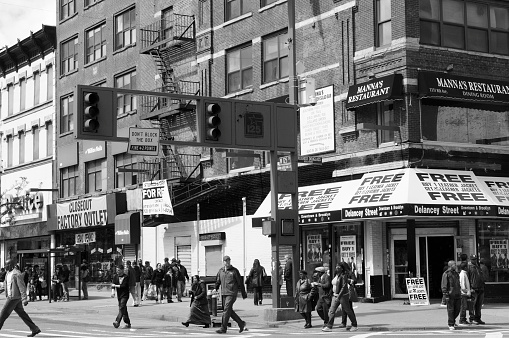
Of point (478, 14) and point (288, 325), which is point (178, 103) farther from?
point (288, 325)

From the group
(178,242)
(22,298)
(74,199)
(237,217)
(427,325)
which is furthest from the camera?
(74,199)

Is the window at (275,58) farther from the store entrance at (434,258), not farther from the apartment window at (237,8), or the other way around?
the store entrance at (434,258)

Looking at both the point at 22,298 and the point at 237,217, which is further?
the point at 237,217

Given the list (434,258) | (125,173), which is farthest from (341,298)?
(125,173)

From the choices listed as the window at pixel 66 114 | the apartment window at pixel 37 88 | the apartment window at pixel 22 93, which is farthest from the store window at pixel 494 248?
the apartment window at pixel 22 93

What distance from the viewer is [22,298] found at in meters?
19.7

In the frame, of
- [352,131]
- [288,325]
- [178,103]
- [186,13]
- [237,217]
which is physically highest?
[186,13]

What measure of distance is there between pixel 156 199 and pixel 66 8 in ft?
59.4

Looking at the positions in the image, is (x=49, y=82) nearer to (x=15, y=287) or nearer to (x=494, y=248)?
(x=494, y=248)

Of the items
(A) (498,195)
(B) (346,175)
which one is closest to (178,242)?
(B) (346,175)

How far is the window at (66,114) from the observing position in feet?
164

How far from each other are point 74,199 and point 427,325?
29863 millimetres

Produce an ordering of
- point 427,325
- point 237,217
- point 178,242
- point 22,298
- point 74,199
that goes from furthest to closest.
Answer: point 74,199 < point 178,242 < point 237,217 < point 427,325 < point 22,298

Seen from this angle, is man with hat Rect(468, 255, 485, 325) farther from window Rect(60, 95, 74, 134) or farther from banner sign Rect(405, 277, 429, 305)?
window Rect(60, 95, 74, 134)
